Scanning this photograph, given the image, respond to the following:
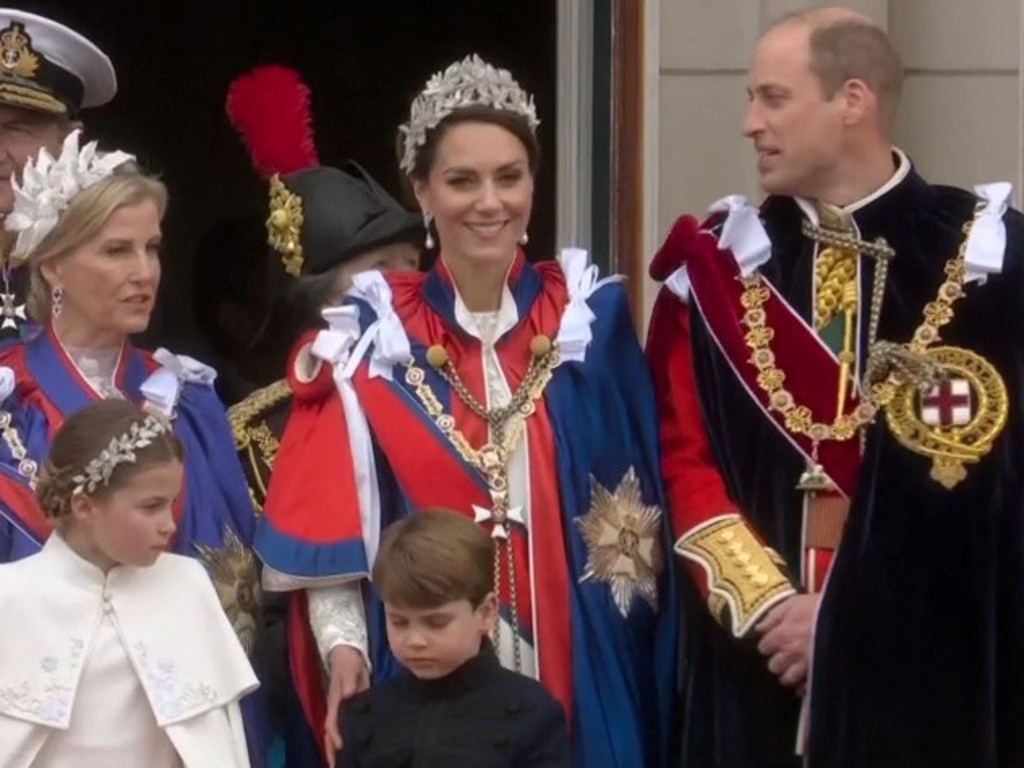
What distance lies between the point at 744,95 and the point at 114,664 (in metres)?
2.27

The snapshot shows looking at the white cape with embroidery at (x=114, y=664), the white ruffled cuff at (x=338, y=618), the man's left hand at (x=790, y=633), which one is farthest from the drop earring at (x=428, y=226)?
the man's left hand at (x=790, y=633)

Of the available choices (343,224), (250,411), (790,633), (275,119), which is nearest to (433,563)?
(790,633)

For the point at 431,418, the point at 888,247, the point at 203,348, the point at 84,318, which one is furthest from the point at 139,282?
the point at 203,348

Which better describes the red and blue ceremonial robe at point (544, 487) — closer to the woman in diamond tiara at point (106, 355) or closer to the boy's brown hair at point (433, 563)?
the woman in diamond tiara at point (106, 355)

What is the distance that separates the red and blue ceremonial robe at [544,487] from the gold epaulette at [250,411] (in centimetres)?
52

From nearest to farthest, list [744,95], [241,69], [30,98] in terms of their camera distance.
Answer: [30,98] → [744,95] → [241,69]

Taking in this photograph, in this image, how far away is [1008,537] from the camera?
4.70 meters

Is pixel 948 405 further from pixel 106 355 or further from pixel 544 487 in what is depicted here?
pixel 106 355

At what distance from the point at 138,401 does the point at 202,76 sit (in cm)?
378

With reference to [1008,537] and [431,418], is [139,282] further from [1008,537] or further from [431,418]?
[1008,537]

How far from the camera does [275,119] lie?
5738mm

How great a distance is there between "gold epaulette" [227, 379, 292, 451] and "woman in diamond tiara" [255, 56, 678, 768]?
522mm

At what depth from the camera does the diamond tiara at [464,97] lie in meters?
4.81

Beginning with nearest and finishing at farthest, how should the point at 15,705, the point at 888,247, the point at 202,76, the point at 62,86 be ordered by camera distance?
the point at 15,705
the point at 888,247
the point at 62,86
the point at 202,76
